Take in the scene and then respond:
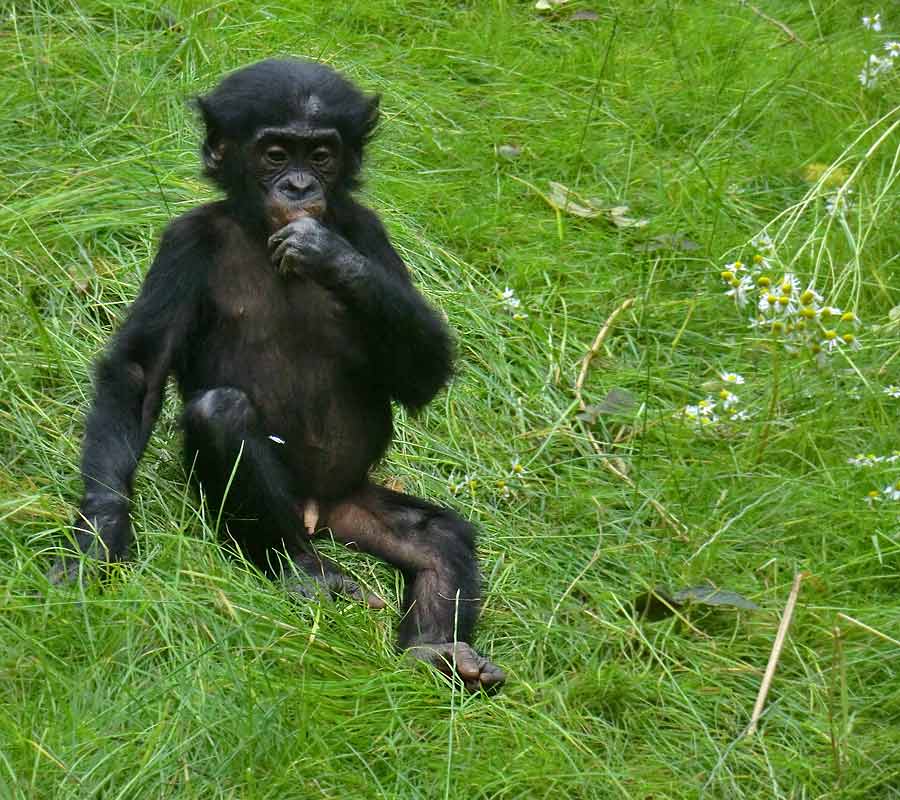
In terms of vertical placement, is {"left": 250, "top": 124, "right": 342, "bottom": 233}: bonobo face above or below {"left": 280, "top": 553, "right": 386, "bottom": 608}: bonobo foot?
above

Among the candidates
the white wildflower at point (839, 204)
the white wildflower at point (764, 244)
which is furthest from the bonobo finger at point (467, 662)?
the white wildflower at point (839, 204)

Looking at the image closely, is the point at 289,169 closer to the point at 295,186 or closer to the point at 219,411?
the point at 295,186

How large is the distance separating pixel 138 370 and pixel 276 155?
815mm

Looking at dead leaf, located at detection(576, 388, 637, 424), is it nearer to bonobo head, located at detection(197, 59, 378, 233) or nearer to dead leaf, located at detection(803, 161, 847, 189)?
bonobo head, located at detection(197, 59, 378, 233)

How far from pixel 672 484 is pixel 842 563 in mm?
703

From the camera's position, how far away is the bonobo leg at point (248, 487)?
502cm

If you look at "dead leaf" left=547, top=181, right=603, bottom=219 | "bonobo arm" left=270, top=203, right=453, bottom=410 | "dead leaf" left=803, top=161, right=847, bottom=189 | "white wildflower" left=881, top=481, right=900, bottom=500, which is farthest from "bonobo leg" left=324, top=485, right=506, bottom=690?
"dead leaf" left=803, top=161, right=847, bottom=189

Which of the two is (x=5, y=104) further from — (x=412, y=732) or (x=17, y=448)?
(x=412, y=732)

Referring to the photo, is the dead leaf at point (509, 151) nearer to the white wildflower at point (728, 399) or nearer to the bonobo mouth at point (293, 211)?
the white wildflower at point (728, 399)

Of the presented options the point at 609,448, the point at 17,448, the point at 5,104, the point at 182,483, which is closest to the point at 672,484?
the point at 609,448

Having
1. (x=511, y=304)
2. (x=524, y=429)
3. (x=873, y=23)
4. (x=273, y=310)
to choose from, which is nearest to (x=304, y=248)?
(x=273, y=310)

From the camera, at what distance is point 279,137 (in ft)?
16.9

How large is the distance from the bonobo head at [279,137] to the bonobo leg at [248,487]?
25.2 inches

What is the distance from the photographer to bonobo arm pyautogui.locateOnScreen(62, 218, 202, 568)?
4.94 meters
